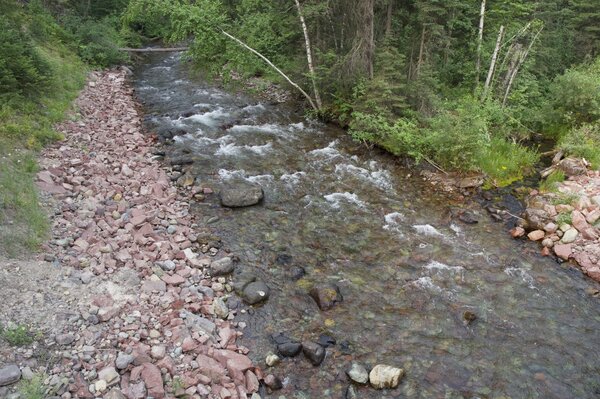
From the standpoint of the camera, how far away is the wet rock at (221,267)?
8.51 meters

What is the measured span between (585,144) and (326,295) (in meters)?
11.0

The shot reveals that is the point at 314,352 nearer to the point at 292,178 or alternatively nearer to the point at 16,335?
the point at 16,335

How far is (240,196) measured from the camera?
37.1 feet

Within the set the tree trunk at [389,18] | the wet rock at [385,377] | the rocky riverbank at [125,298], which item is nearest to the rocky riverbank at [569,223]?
the wet rock at [385,377]

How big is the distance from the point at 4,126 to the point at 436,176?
503 inches

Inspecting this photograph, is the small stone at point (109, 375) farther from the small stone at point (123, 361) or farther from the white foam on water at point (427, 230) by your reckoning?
the white foam on water at point (427, 230)

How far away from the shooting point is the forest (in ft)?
43.3

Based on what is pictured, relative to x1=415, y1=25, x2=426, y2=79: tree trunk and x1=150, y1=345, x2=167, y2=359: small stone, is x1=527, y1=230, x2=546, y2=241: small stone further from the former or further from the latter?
x1=150, y1=345, x2=167, y2=359: small stone

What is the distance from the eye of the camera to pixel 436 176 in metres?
13.2

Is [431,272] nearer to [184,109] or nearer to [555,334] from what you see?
[555,334]

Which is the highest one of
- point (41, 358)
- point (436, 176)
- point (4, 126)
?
point (4, 126)

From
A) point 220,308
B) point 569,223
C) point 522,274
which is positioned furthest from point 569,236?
point 220,308

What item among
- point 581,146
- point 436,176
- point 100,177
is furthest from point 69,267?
point 581,146

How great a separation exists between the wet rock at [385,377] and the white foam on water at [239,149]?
9504mm
